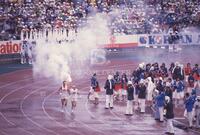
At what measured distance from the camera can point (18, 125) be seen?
2381 centimetres

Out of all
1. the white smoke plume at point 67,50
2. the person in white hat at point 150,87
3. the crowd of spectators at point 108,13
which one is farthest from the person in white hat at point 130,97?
the crowd of spectators at point 108,13

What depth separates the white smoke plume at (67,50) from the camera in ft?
125

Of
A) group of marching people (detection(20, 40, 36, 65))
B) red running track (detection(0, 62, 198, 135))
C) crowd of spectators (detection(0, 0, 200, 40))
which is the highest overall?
crowd of spectators (detection(0, 0, 200, 40))

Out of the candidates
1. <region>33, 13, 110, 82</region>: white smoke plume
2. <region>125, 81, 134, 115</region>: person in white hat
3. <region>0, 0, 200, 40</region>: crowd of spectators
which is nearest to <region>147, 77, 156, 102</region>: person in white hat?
<region>125, 81, 134, 115</region>: person in white hat

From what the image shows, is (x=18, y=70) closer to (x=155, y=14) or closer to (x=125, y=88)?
(x=125, y=88)

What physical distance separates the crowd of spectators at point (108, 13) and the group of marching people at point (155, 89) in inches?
560

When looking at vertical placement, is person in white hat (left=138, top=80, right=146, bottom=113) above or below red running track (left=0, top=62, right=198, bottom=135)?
above

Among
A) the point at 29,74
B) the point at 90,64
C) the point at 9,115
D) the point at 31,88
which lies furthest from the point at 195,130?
the point at 90,64

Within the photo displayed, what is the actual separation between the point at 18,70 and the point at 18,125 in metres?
15.2

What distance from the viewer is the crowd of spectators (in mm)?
42188

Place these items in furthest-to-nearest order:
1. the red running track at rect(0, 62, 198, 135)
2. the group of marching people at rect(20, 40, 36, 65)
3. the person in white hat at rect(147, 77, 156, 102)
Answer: the group of marching people at rect(20, 40, 36, 65)
the person in white hat at rect(147, 77, 156, 102)
the red running track at rect(0, 62, 198, 135)

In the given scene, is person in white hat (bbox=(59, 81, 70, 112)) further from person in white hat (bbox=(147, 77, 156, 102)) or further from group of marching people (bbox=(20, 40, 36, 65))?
group of marching people (bbox=(20, 40, 36, 65))

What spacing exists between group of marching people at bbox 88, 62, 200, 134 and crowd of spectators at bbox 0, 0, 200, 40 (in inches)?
560

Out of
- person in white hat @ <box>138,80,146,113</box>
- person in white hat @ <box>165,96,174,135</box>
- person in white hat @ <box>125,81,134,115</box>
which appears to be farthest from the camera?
person in white hat @ <box>138,80,146,113</box>
